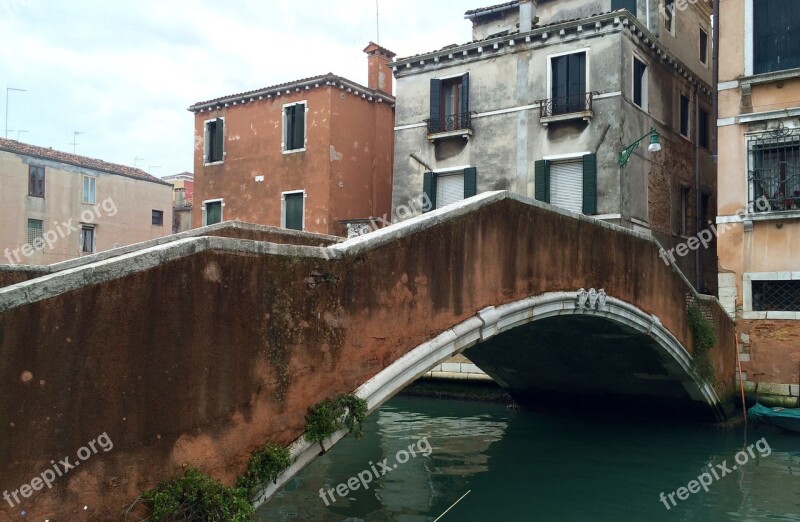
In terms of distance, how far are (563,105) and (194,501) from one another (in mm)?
11946

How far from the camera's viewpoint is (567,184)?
14.1 metres

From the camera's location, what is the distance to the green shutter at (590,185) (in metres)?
13.6

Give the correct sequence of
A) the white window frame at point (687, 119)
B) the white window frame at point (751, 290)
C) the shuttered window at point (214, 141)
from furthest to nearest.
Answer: the shuttered window at point (214, 141) → the white window frame at point (687, 119) → the white window frame at point (751, 290)

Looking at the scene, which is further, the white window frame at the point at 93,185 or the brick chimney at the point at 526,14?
the white window frame at the point at 93,185

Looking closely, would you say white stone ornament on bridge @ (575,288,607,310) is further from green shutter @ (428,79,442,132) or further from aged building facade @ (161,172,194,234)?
aged building facade @ (161,172,194,234)

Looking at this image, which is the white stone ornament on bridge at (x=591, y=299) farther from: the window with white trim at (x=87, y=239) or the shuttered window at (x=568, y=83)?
the window with white trim at (x=87, y=239)

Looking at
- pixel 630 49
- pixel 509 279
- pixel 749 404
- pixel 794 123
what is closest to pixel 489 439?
pixel 749 404

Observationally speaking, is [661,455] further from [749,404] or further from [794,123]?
[794,123]

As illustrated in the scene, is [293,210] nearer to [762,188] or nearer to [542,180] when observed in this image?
[542,180]

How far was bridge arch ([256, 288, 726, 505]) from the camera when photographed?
5.03m

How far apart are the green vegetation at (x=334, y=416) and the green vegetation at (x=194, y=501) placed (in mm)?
710

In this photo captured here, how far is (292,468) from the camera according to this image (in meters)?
4.48

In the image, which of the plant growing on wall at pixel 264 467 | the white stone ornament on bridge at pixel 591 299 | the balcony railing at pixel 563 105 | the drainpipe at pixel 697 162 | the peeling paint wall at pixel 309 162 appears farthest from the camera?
the peeling paint wall at pixel 309 162

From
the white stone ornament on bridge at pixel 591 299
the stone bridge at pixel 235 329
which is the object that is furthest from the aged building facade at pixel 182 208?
the stone bridge at pixel 235 329
